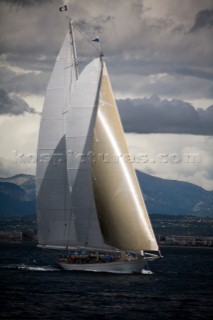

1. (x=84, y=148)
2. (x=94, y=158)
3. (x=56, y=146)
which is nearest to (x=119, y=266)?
(x=94, y=158)

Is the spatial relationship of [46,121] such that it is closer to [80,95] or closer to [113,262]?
[80,95]

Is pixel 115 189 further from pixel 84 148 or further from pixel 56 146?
pixel 56 146

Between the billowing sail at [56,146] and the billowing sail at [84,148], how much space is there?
11.6 ft

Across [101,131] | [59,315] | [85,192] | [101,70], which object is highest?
[101,70]

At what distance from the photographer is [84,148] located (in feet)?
320

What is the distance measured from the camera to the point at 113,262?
9900cm

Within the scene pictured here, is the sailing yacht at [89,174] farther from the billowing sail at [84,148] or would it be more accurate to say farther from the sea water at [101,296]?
the sea water at [101,296]

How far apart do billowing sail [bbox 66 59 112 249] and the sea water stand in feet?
21.1

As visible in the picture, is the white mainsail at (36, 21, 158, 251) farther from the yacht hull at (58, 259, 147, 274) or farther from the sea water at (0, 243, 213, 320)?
the sea water at (0, 243, 213, 320)

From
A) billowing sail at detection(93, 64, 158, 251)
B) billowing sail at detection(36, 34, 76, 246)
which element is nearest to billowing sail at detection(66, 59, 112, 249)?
billowing sail at detection(93, 64, 158, 251)

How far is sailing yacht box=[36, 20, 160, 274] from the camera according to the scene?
316ft

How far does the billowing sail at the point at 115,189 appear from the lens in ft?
315

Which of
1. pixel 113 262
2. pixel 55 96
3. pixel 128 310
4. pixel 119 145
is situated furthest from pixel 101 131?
pixel 128 310

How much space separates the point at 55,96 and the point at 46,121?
10.5 feet
